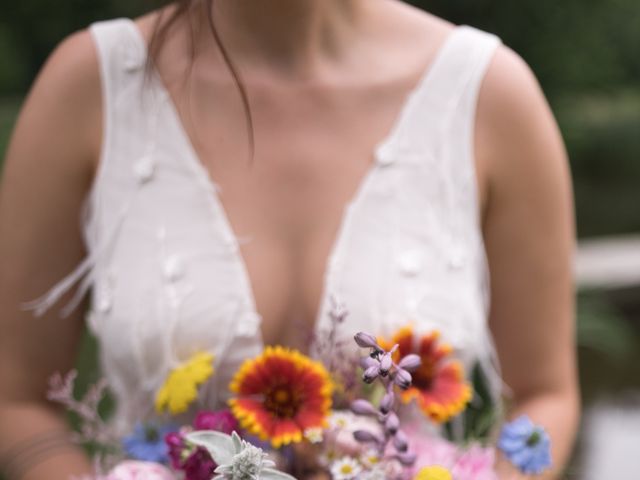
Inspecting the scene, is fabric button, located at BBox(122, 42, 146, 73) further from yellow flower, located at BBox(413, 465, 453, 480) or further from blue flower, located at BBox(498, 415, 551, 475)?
yellow flower, located at BBox(413, 465, 453, 480)

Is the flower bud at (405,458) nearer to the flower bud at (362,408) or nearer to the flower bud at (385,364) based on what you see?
the flower bud at (362,408)

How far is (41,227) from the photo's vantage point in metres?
1.69

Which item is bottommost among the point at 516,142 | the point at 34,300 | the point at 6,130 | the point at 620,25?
the point at 620,25

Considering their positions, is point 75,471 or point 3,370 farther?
point 3,370

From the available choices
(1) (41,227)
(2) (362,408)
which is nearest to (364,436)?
(2) (362,408)

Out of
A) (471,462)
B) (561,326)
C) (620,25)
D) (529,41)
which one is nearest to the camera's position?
(471,462)

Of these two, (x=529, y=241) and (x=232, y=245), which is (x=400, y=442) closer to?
(x=232, y=245)

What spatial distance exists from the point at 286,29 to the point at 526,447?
0.86 meters

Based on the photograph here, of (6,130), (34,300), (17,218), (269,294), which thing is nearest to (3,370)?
(34,300)

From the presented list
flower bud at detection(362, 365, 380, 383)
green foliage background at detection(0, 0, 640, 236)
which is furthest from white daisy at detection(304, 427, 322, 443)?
green foliage background at detection(0, 0, 640, 236)

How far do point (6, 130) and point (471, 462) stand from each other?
16.5 ft

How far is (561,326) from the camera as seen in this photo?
6.19ft

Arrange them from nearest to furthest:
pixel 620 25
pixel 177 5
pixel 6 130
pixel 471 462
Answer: pixel 471 462
pixel 177 5
pixel 6 130
pixel 620 25

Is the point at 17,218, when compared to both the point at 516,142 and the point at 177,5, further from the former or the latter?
the point at 516,142
